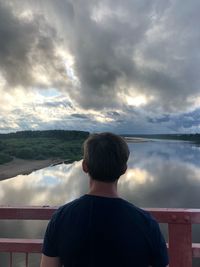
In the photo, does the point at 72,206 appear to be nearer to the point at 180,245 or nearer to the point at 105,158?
the point at 105,158

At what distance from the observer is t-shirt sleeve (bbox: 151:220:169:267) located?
1461mm

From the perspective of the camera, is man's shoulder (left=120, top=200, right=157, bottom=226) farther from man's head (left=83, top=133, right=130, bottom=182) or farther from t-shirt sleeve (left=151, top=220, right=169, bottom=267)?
man's head (left=83, top=133, right=130, bottom=182)

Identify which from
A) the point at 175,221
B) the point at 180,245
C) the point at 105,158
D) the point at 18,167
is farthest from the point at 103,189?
the point at 18,167

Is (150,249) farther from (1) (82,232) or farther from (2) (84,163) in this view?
(2) (84,163)

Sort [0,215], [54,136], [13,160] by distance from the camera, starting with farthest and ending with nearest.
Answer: [54,136]
[13,160]
[0,215]

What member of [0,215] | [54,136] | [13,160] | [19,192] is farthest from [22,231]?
[54,136]

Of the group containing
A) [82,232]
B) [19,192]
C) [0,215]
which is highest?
[82,232]

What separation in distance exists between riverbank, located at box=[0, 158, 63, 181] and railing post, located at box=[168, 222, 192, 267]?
4216cm

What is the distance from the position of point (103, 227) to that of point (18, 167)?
52996 mm

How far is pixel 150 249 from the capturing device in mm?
1446

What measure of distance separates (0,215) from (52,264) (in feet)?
3.47

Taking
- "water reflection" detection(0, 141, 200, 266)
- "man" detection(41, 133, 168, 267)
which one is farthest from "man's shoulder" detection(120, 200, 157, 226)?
"water reflection" detection(0, 141, 200, 266)

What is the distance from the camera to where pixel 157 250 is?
1.46 meters

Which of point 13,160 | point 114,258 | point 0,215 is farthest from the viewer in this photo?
point 13,160
